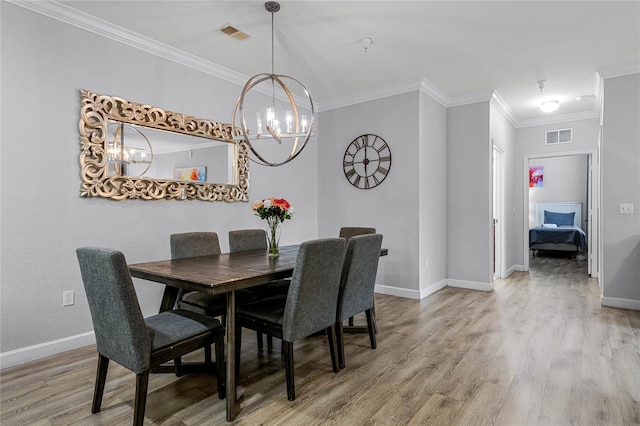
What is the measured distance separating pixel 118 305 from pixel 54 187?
65.1 inches

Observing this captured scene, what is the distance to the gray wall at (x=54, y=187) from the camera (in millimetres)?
2574

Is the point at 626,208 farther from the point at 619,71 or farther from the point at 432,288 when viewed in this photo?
the point at 432,288

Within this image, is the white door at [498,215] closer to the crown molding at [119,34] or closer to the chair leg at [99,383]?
the crown molding at [119,34]

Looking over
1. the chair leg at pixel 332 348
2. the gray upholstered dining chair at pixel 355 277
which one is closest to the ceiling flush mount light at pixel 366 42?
the gray upholstered dining chair at pixel 355 277

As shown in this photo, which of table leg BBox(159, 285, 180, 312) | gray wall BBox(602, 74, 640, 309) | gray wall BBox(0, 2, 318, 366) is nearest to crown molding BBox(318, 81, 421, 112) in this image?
gray wall BBox(602, 74, 640, 309)

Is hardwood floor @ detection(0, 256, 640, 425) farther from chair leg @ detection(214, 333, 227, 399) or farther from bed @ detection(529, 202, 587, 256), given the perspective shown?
bed @ detection(529, 202, 587, 256)

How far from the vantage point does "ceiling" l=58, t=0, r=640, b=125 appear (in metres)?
2.82

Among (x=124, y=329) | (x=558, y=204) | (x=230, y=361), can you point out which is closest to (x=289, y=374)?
(x=230, y=361)

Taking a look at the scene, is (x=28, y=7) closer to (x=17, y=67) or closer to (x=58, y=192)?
(x=17, y=67)

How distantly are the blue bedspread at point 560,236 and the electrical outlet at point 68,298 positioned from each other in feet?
27.3

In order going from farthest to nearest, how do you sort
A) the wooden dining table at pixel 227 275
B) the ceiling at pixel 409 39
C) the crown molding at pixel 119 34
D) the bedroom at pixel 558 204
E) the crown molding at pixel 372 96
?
the bedroom at pixel 558 204, the crown molding at pixel 372 96, the ceiling at pixel 409 39, the crown molding at pixel 119 34, the wooden dining table at pixel 227 275

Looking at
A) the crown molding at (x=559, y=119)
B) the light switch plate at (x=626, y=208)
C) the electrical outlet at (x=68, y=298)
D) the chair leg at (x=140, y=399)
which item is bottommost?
the chair leg at (x=140, y=399)

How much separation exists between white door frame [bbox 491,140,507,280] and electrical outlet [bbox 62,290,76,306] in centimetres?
546

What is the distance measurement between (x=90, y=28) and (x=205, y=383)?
2.89 meters
